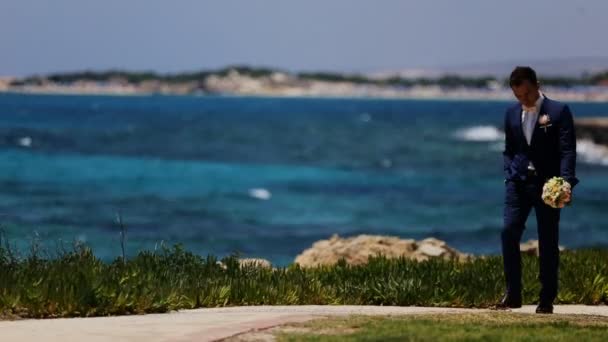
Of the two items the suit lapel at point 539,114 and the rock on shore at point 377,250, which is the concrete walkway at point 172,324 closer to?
the suit lapel at point 539,114

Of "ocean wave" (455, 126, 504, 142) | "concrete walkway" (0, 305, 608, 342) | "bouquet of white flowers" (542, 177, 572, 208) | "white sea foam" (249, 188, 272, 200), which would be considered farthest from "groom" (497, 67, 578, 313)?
"ocean wave" (455, 126, 504, 142)

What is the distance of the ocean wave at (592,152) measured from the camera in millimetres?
70294

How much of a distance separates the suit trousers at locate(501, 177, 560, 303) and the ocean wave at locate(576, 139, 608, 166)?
5712cm

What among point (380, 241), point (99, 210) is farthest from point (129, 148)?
point (380, 241)

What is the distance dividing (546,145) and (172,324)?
11.4 ft

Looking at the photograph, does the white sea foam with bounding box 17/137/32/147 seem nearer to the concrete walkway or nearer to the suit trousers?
the concrete walkway

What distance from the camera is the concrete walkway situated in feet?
31.4

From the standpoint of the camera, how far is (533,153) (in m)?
11.4

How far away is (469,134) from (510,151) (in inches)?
3990

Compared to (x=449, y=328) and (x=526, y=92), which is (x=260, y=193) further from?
(x=449, y=328)

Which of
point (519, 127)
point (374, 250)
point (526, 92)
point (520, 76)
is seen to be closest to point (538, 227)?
point (519, 127)

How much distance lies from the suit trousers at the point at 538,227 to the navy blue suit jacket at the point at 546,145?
4.2 inches

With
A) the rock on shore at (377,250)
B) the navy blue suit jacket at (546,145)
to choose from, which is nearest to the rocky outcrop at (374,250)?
the rock on shore at (377,250)

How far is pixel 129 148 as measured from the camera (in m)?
83.9
